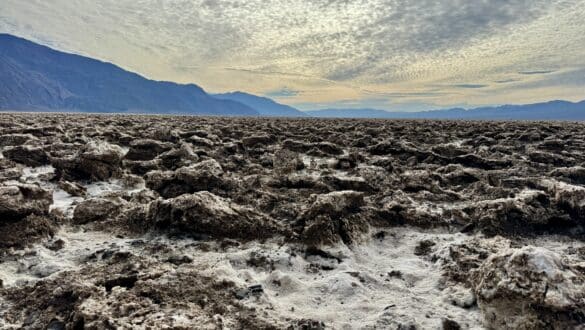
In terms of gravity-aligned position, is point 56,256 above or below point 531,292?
below

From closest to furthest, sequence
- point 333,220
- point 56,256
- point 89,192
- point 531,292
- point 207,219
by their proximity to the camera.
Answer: point 531,292, point 56,256, point 207,219, point 333,220, point 89,192

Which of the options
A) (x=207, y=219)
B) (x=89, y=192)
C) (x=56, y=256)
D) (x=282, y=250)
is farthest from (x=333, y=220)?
(x=89, y=192)

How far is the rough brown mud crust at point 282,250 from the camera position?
2467mm

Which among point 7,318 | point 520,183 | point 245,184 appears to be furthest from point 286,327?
point 520,183

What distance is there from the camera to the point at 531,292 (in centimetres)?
232

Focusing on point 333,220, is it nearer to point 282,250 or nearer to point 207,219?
point 282,250

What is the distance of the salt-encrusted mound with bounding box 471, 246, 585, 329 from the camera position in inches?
88.1

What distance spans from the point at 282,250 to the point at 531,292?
206cm

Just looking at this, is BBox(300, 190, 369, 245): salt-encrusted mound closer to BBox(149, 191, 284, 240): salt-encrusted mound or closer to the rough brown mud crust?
the rough brown mud crust

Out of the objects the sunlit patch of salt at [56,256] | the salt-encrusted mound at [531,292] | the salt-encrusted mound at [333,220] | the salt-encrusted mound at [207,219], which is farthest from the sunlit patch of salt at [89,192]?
the salt-encrusted mound at [531,292]

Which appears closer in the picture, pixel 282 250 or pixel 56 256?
pixel 56 256

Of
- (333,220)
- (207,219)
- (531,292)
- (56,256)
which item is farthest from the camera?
(333,220)

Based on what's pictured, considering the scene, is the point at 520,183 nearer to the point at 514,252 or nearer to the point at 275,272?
the point at 514,252

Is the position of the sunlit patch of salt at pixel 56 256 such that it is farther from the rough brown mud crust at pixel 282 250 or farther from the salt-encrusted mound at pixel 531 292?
the salt-encrusted mound at pixel 531 292
